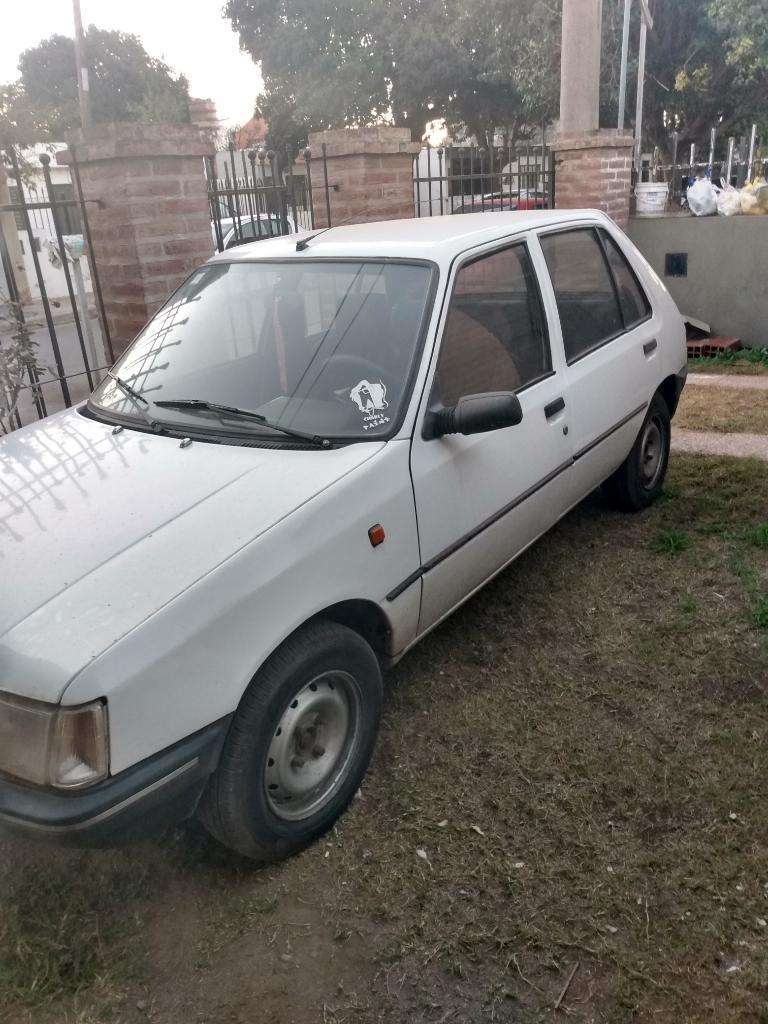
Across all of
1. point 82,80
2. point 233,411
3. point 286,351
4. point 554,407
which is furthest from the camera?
point 82,80

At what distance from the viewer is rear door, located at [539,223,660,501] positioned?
4094mm

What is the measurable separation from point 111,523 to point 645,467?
3.56 m

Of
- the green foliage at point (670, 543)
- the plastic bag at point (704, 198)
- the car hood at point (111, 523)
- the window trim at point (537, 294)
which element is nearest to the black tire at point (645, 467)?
the green foliage at point (670, 543)

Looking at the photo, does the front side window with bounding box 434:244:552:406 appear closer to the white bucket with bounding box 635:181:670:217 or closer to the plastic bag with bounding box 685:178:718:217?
the plastic bag with bounding box 685:178:718:217

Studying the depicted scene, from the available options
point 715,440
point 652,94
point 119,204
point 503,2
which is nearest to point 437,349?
point 119,204

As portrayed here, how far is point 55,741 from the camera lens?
84.1 inches

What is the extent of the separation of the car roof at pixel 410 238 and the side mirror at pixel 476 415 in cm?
69

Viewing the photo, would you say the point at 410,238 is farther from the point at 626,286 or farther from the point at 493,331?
the point at 626,286


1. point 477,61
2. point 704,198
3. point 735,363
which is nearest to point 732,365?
point 735,363

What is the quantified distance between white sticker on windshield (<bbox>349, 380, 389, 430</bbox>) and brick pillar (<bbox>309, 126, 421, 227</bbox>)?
15.1 ft

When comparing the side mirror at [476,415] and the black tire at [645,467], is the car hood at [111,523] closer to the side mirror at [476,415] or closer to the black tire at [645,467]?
the side mirror at [476,415]

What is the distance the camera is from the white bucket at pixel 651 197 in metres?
10.2

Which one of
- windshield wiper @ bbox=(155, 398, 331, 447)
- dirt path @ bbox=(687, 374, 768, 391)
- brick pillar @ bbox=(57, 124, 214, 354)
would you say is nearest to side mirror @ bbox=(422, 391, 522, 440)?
windshield wiper @ bbox=(155, 398, 331, 447)

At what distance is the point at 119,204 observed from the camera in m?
5.36
